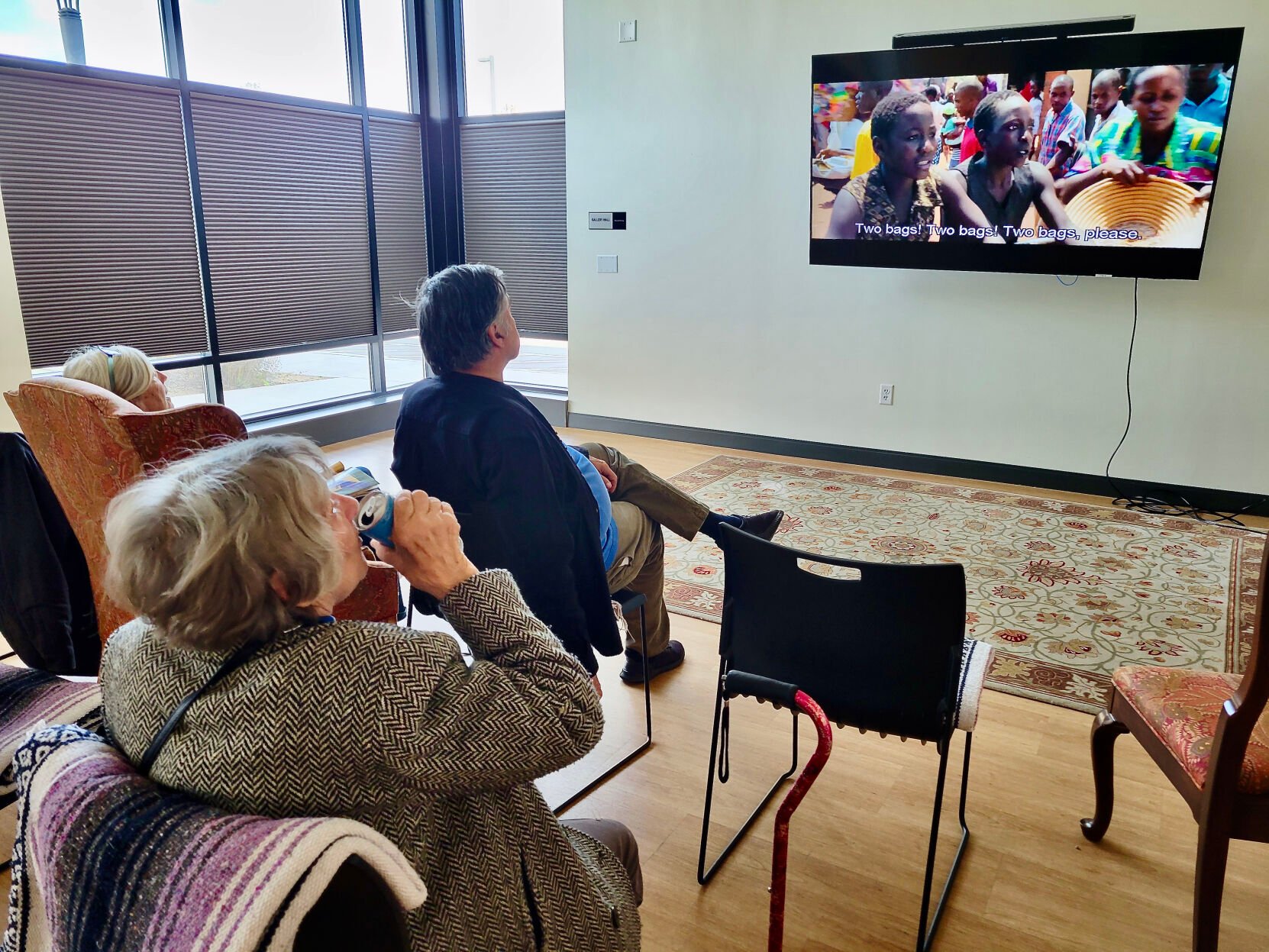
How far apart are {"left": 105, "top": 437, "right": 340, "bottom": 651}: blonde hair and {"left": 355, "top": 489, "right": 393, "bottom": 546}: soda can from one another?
174mm

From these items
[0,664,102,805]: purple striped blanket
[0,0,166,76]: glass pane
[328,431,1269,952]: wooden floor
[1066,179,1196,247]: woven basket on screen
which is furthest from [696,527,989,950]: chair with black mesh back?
[0,0,166,76]: glass pane

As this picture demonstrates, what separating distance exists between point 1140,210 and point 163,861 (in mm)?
4237

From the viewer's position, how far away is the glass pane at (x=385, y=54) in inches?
215

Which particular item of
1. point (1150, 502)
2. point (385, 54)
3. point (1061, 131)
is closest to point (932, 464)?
point (1150, 502)

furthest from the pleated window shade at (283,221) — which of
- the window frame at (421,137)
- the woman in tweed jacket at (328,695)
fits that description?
the woman in tweed jacket at (328,695)

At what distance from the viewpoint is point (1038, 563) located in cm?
353

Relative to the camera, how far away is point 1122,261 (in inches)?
155

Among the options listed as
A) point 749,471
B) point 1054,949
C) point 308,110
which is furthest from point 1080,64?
point 308,110

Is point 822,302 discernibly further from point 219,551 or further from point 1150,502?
point 219,551

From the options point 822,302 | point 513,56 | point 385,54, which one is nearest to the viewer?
point 822,302

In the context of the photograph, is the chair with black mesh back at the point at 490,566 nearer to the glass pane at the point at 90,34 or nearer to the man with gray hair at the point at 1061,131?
the man with gray hair at the point at 1061,131

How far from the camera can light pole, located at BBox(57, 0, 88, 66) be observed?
3.94 m

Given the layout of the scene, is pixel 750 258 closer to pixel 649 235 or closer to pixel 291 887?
pixel 649 235

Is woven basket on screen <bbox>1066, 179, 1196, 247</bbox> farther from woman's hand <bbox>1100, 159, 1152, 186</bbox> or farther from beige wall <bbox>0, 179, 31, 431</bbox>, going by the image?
beige wall <bbox>0, 179, 31, 431</bbox>
